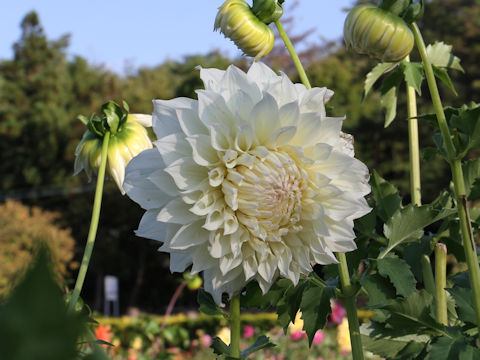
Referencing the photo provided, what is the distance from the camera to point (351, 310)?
2.03 ft

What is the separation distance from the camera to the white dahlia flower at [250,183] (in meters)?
0.55

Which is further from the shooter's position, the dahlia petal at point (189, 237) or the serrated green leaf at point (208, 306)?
the serrated green leaf at point (208, 306)

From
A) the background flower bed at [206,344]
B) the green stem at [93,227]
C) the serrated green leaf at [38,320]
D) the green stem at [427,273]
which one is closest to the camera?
the serrated green leaf at [38,320]

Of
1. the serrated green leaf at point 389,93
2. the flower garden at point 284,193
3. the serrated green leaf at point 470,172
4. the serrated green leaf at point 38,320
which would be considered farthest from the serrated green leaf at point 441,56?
the serrated green leaf at point 38,320

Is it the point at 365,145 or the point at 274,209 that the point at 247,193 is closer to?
the point at 274,209

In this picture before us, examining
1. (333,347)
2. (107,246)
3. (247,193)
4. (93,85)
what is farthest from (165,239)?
(93,85)

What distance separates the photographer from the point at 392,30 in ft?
1.92

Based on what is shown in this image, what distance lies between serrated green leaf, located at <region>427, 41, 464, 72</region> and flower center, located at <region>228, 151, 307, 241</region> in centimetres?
46

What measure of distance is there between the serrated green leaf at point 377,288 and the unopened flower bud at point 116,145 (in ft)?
1.17

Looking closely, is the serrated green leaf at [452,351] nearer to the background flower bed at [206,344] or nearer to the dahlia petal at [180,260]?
the dahlia petal at [180,260]

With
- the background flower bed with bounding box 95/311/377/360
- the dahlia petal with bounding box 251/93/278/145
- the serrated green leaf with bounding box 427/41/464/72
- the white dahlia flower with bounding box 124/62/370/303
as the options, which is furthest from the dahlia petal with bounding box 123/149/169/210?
the background flower bed with bounding box 95/311/377/360

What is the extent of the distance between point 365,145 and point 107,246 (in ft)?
25.1

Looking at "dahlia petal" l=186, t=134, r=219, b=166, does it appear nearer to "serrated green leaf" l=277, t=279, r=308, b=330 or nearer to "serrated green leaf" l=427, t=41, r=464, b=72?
"serrated green leaf" l=277, t=279, r=308, b=330

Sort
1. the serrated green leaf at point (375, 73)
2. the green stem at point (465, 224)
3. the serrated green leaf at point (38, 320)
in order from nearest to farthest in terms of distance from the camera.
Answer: the serrated green leaf at point (38, 320) < the green stem at point (465, 224) < the serrated green leaf at point (375, 73)
